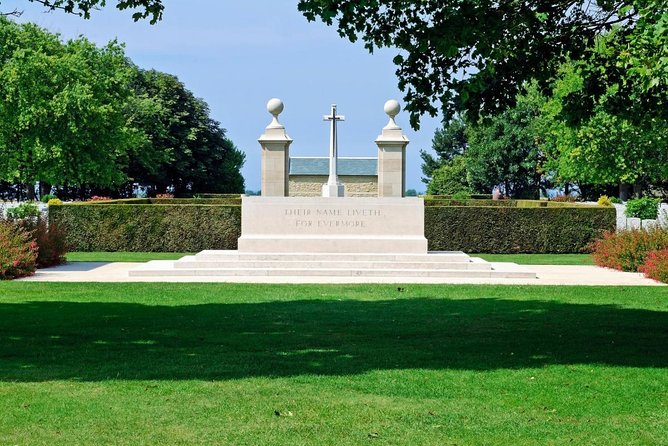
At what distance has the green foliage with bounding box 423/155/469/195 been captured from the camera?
81500 millimetres

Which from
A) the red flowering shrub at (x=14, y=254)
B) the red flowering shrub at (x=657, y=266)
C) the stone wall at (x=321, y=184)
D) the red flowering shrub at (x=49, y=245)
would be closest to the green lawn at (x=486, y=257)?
the red flowering shrub at (x=49, y=245)

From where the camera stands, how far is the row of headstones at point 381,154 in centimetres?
2862

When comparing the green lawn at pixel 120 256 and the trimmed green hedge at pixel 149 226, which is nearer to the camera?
the green lawn at pixel 120 256

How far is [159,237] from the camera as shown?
2953 cm

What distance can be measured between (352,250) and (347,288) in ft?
15.4

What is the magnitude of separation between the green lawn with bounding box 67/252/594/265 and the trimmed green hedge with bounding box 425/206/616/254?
2.25ft

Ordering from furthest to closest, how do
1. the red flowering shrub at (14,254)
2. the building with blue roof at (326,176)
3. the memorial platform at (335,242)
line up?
the building with blue roof at (326,176), the memorial platform at (335,242), the red flowering shrub at (14,254)

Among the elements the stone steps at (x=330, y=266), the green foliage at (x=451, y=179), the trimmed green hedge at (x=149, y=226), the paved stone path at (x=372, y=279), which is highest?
the green foliage at (x=451, y=179)

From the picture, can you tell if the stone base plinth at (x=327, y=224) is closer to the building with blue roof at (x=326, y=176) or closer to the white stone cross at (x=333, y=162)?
the white stone cross at (x=333, y=162)

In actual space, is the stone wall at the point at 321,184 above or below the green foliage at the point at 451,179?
below

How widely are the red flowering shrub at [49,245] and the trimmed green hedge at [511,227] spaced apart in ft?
36.9

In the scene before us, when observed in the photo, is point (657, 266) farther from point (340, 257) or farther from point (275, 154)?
point (275, 154)

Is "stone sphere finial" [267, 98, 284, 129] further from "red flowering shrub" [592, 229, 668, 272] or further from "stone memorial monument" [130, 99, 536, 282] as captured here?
"red flowering shrub" [592, 229, 668, 272]

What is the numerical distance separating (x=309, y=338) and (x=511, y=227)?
18910 millimetres
